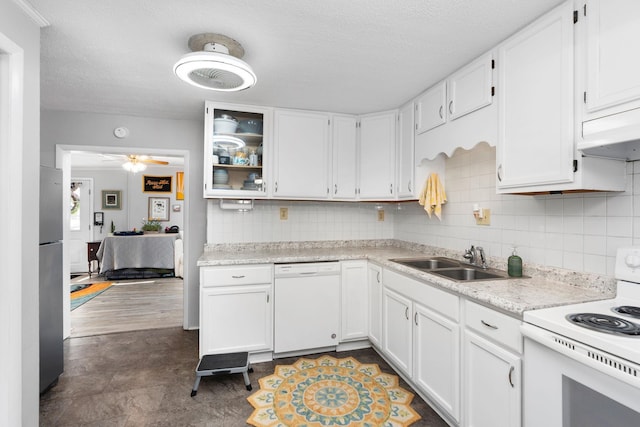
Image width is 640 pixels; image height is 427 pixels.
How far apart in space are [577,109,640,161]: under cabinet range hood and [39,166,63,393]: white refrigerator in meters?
3.26


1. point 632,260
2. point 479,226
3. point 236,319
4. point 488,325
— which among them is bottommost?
point 236,319

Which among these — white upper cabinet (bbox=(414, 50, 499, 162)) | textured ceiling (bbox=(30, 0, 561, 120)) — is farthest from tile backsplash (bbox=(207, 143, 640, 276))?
textured ceiling (bbox=(30, 0, 561, 120))

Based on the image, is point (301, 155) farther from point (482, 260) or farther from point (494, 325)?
point (494, 325)

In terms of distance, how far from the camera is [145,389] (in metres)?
2.27

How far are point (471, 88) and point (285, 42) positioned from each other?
123cm

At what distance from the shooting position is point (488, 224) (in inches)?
90.0

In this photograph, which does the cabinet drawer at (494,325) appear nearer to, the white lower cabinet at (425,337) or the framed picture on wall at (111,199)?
the white lower cabinet at (425,337)

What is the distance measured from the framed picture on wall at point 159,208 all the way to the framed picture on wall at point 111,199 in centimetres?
65

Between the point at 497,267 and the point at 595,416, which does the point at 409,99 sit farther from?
the point at 595,416

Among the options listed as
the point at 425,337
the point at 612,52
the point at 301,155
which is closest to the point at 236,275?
the point at 301,155

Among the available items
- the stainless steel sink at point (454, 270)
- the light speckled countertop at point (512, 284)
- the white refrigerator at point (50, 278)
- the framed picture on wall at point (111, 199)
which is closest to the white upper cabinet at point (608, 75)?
the light speckled countertop at point (512, 284)

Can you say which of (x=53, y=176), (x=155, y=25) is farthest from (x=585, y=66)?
(x=53, y=176)

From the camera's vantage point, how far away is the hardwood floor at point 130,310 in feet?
11.3

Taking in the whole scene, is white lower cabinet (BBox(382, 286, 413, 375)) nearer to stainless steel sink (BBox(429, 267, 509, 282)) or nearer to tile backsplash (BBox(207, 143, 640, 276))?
stainless steel sink (BBox(429, 267, 509, 282))
